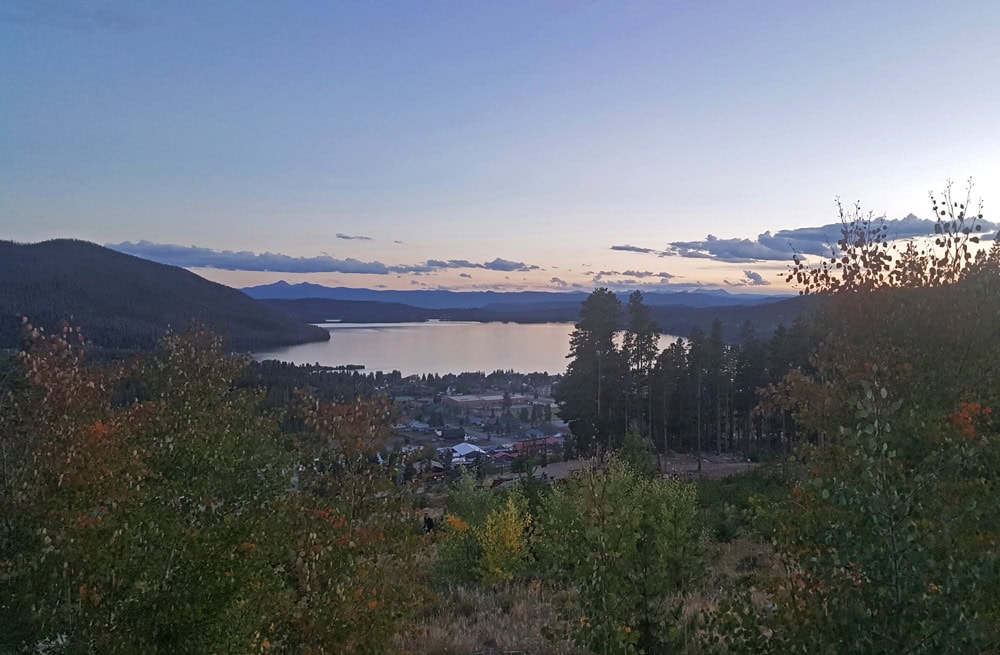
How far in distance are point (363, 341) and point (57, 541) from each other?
139909 millimetres

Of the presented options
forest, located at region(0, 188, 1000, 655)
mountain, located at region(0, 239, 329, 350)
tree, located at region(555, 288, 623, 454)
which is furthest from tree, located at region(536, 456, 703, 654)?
mountain, located at region(0, 239, 329, 350)

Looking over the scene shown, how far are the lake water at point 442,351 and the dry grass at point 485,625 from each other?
7618 cm

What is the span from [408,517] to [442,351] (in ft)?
405

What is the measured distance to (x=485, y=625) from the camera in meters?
8.49

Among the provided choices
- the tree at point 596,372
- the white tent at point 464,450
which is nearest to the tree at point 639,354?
the tree at point 596,372

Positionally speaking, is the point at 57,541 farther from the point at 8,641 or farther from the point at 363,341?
the point at 363,341

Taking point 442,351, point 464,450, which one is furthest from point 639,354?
point 442,351

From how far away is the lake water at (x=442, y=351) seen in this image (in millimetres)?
103625

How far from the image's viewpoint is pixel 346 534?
5.30 meters

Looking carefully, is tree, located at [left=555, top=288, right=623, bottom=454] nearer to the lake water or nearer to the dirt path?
the dirt path

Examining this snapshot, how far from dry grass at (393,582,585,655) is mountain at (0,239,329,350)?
69.1 metres

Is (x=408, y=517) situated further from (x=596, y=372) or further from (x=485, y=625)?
(x=596, y=372)

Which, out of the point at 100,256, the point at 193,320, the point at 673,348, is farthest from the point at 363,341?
the point at 193,320

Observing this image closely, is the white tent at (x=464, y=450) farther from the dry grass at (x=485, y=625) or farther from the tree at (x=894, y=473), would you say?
the tree at (x=894, y=473)
